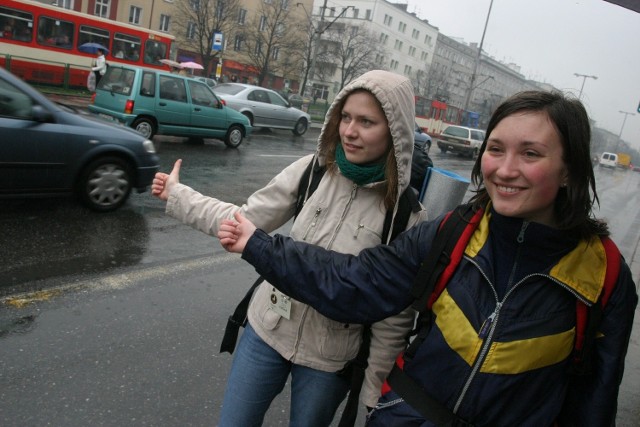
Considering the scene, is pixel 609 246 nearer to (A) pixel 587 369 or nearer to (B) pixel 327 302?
(A) pixel 587 369

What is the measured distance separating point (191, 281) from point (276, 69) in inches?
2015

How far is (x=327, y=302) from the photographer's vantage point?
157 centimetres

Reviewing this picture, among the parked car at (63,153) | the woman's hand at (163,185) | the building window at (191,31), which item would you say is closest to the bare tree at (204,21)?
the building window at (191,31)

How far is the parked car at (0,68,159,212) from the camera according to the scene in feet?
17.3

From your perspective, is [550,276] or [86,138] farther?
[86,138]

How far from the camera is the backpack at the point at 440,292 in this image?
1.35 metres

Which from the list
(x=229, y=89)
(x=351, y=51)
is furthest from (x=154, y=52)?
(x=351, y=51)

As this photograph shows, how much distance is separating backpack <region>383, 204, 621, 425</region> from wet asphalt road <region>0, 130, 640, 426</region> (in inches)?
67.5

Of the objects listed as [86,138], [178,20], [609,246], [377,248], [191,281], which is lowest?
[191,281]

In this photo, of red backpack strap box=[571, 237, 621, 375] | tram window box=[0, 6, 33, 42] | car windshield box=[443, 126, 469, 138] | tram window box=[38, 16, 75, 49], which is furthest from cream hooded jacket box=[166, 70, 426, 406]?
car windshield box=[443, 126, 469, 138]

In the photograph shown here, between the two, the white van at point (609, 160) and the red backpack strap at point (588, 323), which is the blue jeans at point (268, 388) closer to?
the red backpack strap at point (588, 323)

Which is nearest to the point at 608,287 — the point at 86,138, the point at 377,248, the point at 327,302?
the point at 377,248

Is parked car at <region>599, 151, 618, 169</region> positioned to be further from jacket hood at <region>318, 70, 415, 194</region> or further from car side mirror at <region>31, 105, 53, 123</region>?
jacket hood at <region>318, 70, 415, 194</region>

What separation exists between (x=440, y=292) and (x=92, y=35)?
2229 centimetres
